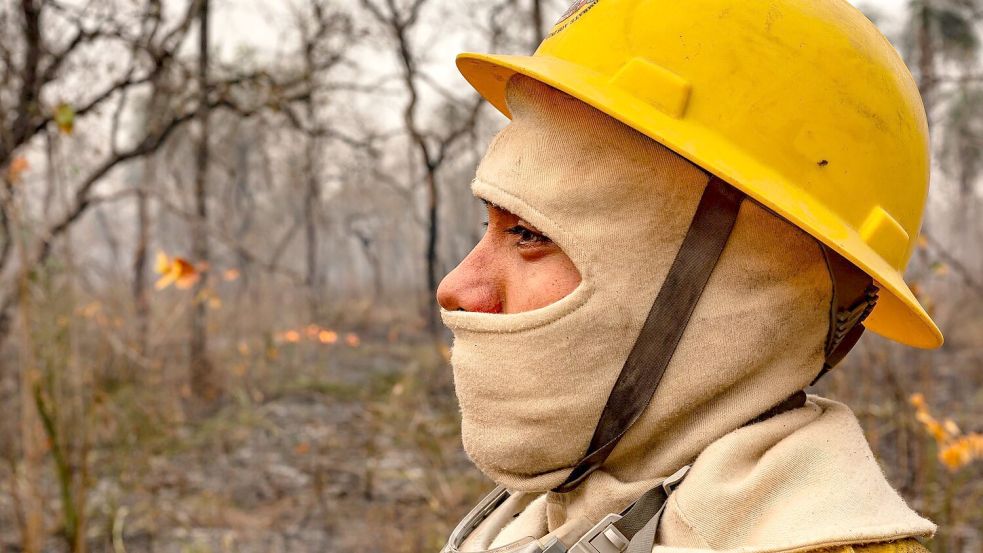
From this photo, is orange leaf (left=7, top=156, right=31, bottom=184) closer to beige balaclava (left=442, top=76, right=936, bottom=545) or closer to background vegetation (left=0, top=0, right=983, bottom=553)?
background vegetation (left=0, top=0, right=983, bottom=553)

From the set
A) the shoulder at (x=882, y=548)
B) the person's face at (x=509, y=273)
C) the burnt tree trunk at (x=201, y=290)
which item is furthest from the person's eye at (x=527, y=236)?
the burnt tree trunk at (x=201, y=290)

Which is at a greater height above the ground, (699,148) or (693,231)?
(699,148)

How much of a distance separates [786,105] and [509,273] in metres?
0.47

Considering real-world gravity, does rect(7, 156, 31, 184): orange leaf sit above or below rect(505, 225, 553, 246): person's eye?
above

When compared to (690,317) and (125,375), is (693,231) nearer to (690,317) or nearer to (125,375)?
(690,317)

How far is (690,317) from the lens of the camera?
1120mm

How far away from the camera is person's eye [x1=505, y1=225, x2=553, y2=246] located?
1211mm

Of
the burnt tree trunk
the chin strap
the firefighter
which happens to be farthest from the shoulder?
the burnt tree trunk

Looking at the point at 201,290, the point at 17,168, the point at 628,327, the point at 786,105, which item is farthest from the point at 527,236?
the point at 201,290

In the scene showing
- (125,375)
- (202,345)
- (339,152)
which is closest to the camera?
(125,375)

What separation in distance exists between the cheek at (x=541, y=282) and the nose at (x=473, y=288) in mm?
28

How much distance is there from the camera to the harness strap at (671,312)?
43.9 inches

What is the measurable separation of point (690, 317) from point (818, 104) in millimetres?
347

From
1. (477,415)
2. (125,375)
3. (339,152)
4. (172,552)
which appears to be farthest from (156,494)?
(339,152)
